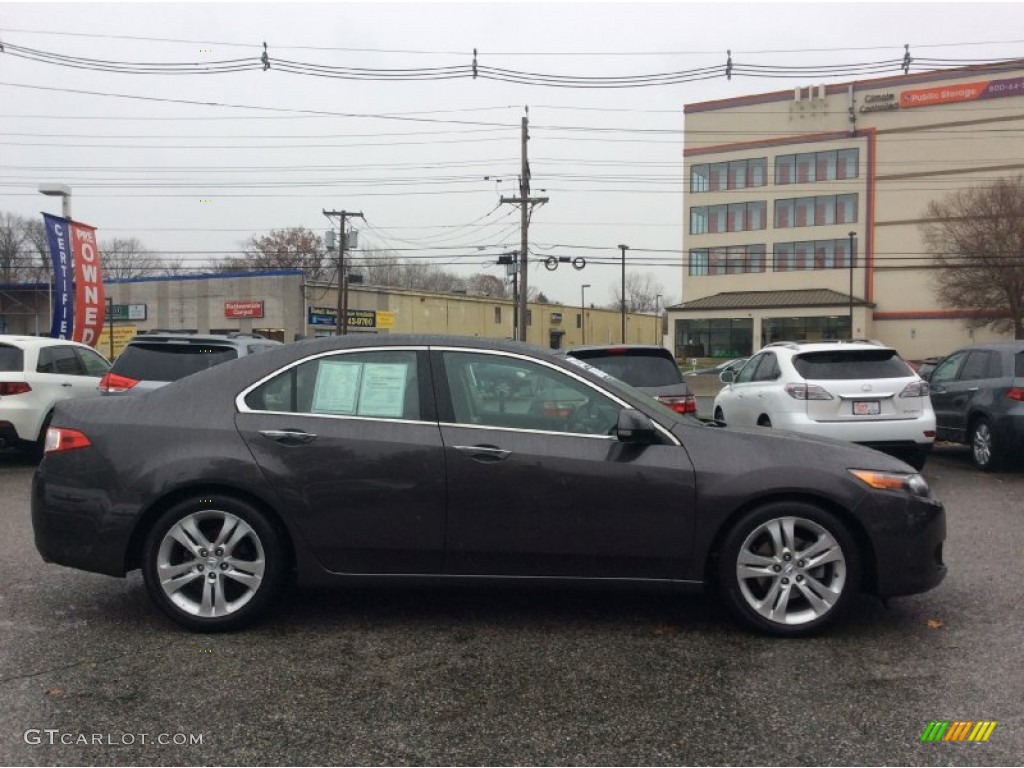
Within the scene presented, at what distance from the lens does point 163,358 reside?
8.83 meters

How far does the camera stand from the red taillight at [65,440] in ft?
14.6

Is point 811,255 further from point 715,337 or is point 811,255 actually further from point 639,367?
point 639,367

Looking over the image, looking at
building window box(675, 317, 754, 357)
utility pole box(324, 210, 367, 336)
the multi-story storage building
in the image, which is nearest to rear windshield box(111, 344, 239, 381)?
utility pole box(324, 210, 367, 336)

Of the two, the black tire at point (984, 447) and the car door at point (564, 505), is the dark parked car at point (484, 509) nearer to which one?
the car door at point (564, 505)

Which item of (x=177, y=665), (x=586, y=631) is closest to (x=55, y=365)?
(x=177, y=665)

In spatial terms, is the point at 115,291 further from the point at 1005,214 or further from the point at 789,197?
the point at 1005,214

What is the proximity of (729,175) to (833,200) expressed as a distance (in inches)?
314

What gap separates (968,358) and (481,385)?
8.53m

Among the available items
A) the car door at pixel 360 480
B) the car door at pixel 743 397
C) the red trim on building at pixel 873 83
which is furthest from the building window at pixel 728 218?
the car door at pixel 360 480

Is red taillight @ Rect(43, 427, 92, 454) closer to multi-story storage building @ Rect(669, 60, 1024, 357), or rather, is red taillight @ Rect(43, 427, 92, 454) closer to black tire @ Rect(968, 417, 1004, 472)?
black tire @ Rect(968, 417, 1004, 472)

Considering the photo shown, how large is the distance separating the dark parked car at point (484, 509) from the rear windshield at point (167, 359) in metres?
4.52

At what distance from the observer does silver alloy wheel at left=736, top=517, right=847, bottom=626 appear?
4297 mm

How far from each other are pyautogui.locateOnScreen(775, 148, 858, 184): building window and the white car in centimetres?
6171

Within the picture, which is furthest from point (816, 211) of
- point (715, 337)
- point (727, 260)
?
point (715, 337)
